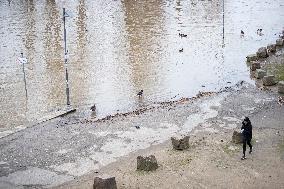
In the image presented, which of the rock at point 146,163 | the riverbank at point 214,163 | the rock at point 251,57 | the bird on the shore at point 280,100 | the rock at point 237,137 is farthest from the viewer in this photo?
the rock at point 251,57

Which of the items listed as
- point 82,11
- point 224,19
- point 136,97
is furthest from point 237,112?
point 82,11

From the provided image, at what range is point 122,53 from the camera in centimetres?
3322

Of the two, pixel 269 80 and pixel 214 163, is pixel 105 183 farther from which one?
pixel 269 80

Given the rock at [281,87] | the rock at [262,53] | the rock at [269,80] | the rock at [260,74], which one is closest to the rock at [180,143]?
the rock at [281,87]

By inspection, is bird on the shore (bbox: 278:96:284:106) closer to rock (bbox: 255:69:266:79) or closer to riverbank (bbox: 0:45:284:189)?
riverbank (bbox: 0:45:284:189)

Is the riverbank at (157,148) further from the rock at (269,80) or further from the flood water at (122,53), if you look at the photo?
the flood water at (122,53)

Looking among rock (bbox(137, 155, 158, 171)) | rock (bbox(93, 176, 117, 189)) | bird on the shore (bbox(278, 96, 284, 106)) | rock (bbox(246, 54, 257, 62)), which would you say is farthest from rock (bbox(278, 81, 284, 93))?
rock (bbox(93, 176, 117, 189))

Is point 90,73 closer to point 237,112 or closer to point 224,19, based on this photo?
point 237,112

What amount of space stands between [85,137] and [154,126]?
2.85 meters

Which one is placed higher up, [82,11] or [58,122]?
[82,11]

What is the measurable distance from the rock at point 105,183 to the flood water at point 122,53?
8.60 m

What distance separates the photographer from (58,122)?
2031cm

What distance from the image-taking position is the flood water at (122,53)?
24.3 m

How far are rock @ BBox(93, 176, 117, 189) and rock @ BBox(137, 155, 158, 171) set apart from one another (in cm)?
156
